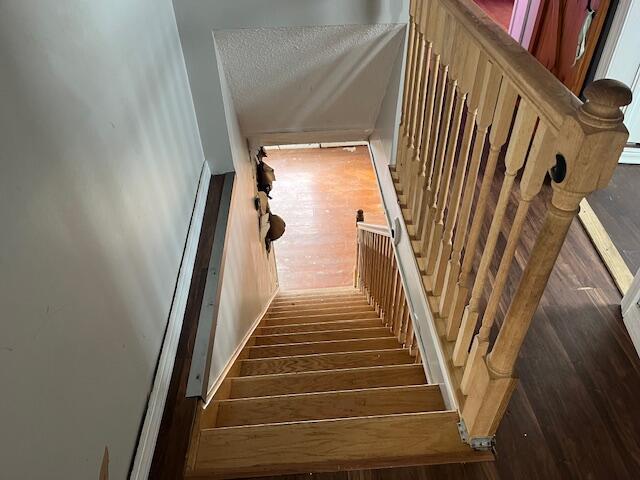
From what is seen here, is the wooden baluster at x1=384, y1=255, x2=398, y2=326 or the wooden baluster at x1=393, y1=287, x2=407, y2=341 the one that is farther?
the wooden baluster at x1=384, y1=255, x2=398, y2=326

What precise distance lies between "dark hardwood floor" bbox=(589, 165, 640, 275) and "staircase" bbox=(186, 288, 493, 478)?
3.53 feet

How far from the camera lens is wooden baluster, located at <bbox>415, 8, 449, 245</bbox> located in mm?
1676

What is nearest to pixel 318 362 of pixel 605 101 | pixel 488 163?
pixel 488 163

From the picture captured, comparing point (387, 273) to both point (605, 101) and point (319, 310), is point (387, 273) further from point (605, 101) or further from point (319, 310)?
point (605, 101)

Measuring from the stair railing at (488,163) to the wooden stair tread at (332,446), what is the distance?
10cm

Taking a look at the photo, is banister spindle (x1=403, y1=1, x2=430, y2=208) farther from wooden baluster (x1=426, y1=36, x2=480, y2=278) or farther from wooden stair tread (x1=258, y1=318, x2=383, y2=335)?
wooden stair tread (x1=258, y1=318, x2=383, y2=335)

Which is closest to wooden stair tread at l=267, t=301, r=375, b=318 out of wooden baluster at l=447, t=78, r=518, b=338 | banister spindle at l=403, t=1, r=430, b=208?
banister spindle at l=403, t=1, r=430, b=208

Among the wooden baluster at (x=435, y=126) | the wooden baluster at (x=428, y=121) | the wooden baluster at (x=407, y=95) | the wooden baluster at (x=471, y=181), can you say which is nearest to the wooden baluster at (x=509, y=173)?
the wooden baluster at (x=471, y=181)

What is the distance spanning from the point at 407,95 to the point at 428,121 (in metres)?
0.35

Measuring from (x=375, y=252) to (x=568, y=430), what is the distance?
2447mm

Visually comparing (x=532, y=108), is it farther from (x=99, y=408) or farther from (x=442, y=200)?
(x=99, y=408)

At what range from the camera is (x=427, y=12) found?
182 centimetres

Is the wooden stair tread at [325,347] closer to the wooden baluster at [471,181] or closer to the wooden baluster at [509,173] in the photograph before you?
the wooden baluster at [471,181]

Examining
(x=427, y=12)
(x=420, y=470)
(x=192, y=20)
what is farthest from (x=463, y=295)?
(x=192, y=20)
